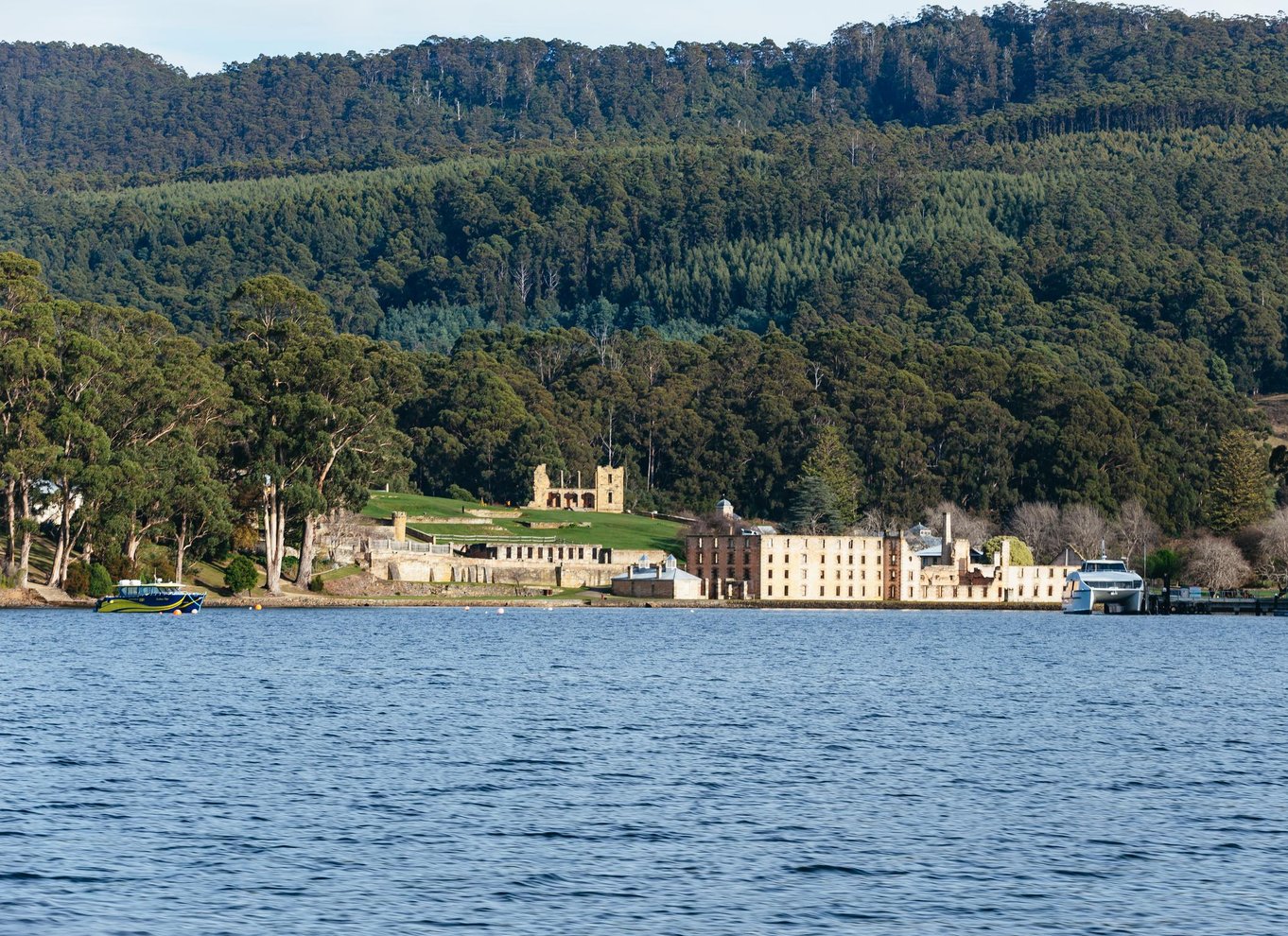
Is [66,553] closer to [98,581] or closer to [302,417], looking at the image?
[98,581]

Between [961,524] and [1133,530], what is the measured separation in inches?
624

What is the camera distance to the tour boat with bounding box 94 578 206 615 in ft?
357

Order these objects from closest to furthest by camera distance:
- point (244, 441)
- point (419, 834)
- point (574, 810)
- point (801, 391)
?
point (419, 834), point (574, 810), point (244, 441), point (801, 391)

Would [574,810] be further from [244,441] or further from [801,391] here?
[801,391]

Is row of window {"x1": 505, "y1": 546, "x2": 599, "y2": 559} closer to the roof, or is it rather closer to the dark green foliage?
the roof

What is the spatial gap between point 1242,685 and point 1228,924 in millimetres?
46987

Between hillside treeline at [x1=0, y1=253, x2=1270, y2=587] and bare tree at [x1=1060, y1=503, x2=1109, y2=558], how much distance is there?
11.4ft

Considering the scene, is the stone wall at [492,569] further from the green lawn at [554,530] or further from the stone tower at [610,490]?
the stone tower at [610,490]

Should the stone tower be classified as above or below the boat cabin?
above

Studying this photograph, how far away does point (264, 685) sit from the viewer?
6384 centimetres

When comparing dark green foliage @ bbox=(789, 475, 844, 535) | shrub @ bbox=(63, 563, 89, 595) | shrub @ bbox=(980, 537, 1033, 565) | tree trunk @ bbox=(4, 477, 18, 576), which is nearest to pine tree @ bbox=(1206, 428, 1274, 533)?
shrub @ bbox=(980, 537, 1033, 565)

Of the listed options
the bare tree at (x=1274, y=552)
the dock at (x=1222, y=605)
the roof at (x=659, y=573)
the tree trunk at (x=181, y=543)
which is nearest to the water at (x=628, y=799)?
the tree trunk at (x=181, y=543)

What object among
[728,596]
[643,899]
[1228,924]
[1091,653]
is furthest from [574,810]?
[728,596]

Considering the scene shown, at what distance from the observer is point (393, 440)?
129250mm
